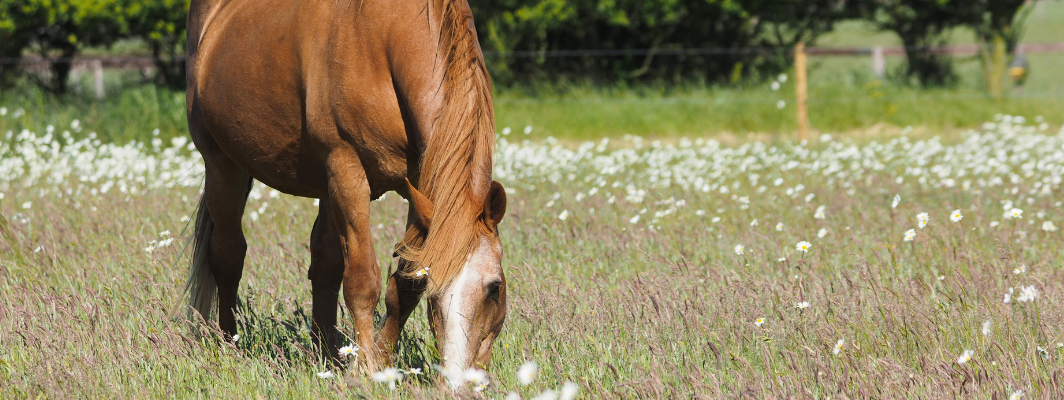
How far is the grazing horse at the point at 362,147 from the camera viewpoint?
8.45 ft

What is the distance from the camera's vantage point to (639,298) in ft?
12.0

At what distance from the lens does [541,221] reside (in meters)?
5.61

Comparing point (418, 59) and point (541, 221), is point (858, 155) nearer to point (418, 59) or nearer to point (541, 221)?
point (541, 221)

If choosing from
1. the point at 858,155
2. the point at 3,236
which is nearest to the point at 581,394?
the point at 3,236

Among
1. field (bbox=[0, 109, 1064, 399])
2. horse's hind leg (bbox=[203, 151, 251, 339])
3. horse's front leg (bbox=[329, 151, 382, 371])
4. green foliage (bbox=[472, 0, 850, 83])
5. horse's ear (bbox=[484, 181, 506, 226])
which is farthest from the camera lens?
green foliage (bbox=[472, 0, 850, 83])

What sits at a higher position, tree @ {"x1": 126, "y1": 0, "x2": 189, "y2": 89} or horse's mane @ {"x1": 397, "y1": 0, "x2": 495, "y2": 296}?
horse's mane @ {"x1": 397, "y1": 0, "x2": 495, "y2": 296}

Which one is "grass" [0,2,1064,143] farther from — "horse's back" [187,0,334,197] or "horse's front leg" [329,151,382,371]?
"horse's front leg" [329,151,382,371]

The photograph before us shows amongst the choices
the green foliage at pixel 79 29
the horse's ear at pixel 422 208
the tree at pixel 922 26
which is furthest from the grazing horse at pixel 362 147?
the tree at pixel 922 26

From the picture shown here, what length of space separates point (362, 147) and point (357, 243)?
315 mm

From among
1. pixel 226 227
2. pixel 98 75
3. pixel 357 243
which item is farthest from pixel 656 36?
pixel 357 243

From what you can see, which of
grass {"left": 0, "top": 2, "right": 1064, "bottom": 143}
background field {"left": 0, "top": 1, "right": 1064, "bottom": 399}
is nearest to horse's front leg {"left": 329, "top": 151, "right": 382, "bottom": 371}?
background field {"left": 0, "top": 1, "right": 1064, "bottom": 399}

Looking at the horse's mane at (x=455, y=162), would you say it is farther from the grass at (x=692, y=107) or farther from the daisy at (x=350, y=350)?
the grass at (x=692, y=107)

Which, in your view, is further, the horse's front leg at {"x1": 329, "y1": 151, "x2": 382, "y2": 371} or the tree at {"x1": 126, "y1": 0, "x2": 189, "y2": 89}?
the tree at {"x1": 126, "y1": 0, "x2": 189, "y2": 89}

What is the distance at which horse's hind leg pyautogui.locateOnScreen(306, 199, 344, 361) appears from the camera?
12.4 ft
